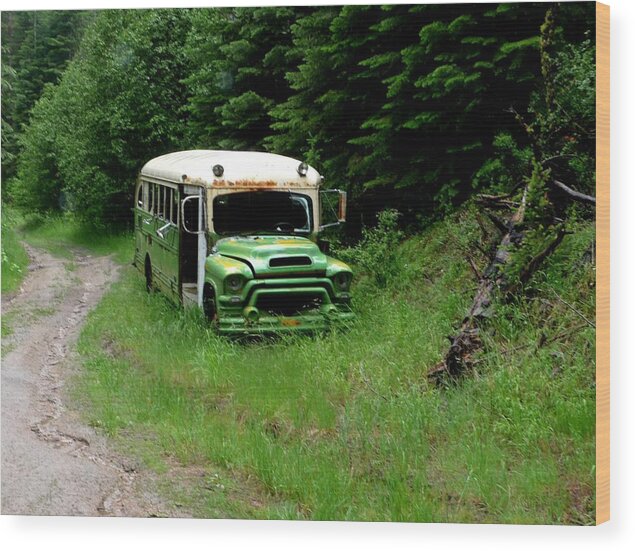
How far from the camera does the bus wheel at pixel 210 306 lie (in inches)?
256

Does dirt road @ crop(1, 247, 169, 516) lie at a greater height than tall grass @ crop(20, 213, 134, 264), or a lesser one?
lesser

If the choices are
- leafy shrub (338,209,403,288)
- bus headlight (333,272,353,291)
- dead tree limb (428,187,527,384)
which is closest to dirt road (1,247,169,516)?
bus headlight (333,272,353,291)

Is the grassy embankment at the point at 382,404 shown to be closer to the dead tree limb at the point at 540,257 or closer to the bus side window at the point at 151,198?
the dead tree limb at the point at 540,257

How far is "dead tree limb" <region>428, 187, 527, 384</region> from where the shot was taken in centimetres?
625

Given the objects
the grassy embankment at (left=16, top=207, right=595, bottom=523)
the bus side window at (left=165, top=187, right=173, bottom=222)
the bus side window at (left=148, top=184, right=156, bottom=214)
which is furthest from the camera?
the bus side window at (left=148, top=184, right=156, bottom=214)

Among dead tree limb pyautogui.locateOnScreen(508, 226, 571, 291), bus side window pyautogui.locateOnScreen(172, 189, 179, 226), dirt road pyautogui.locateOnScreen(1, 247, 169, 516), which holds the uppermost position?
bus side window pyautogui.locateOnScreen(172, 189, 179, 226)

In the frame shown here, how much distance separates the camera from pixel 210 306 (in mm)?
6535

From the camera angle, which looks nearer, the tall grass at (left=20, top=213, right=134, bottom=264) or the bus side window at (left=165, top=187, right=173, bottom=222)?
the bus side window at (left=165, top=187, right=173, bottom=222)

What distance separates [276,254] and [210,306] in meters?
0.57

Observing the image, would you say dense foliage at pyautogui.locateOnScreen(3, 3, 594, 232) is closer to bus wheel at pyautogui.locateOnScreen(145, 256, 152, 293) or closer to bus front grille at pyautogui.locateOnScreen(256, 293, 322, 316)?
bus wheel at pyautogui.locateOnScreen(145, 256, 152, 293)

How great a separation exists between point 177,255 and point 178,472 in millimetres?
1428

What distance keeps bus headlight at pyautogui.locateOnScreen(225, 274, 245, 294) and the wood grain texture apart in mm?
2258

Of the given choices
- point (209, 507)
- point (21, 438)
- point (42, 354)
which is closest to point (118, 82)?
point (42, 354)

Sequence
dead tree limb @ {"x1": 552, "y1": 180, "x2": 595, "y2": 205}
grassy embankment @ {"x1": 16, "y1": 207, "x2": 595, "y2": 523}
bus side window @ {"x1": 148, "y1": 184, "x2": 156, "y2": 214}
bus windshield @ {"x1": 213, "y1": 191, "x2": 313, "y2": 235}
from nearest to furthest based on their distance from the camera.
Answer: grassy embankment @ {"x1": 16, "y1": 207, "x2": 595, "y2": 523} → dead tree limb @ {"x1": 552, "y1": 180, "x2": 595, "y2": 205} → bus windshield @ {"x1": 213, "y1": 191, "x2": 313, "y2": 235} → bus side window @ {"x1": 148, "y1": 184, "x2": 156, "y2": 214}
